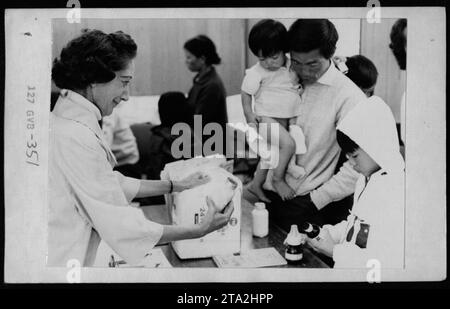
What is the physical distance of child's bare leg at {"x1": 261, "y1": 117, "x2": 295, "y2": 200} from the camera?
1.55m

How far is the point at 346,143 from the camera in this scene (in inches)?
59.1

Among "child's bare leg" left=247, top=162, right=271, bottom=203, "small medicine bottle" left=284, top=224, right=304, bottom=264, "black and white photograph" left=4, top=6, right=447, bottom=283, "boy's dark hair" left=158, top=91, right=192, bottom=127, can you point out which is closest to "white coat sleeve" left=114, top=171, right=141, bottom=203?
"black and white photograph" left=4, top=6, right=447, bottom=283

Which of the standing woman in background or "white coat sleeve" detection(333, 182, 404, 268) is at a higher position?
the standing woman in background

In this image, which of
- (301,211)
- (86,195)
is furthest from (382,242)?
(86,195)

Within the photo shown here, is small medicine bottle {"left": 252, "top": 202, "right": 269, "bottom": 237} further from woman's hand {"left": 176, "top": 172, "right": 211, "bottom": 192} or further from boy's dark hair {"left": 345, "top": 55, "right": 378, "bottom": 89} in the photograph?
boy's dark hair {"left": 345, "top": 55, "right": 378, "bottom": 89}

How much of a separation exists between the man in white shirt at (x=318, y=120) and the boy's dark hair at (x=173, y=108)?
0.36 m

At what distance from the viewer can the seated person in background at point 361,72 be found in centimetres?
151

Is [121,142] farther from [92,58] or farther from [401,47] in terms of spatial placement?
[401,47]

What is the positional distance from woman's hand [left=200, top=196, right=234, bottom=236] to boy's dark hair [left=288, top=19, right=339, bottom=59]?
0.54 m

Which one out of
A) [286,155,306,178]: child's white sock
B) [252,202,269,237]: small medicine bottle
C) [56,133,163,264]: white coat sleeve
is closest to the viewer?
[56,133,163,264]: white coat sleeve

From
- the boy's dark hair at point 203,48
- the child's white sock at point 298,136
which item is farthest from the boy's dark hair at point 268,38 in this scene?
the child's white sock at point 298,136
